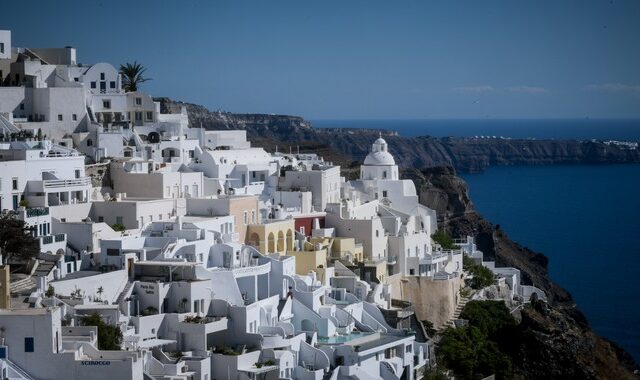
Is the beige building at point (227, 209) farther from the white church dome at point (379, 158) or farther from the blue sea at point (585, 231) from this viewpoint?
the blue sea at point (585, 231)

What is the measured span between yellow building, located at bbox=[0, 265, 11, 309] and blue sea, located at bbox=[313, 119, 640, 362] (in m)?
42.9

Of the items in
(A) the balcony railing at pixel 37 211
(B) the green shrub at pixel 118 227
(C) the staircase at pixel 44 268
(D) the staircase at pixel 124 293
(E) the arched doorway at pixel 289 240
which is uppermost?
(A) the balcony railing at pixel 37 211

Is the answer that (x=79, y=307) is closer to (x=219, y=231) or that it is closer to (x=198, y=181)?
(x=219, y=231)

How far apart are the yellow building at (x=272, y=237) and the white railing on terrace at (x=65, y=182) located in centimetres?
564

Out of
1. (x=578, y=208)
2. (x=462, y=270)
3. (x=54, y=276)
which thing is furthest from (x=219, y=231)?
(x=578, y=208)

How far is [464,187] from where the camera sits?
8512 cm

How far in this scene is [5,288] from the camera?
122ft

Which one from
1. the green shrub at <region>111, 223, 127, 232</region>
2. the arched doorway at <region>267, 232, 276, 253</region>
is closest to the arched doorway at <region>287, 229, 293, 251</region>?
the arched doorway at <region>267, 232, 276, 253</region>

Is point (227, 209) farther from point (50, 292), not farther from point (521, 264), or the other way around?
point (521, 264)

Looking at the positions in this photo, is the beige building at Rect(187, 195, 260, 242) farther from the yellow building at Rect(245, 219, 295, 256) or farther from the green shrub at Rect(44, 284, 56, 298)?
the green shrub at Rect(44, 284, 56, 298)

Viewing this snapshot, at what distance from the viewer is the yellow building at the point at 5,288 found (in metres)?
37.0

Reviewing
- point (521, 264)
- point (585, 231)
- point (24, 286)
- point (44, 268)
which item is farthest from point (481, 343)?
point (585, 231)

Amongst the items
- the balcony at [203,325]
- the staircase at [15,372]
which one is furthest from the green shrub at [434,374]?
the staircase at [15,372]

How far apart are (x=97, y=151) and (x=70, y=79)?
15.7 feet
